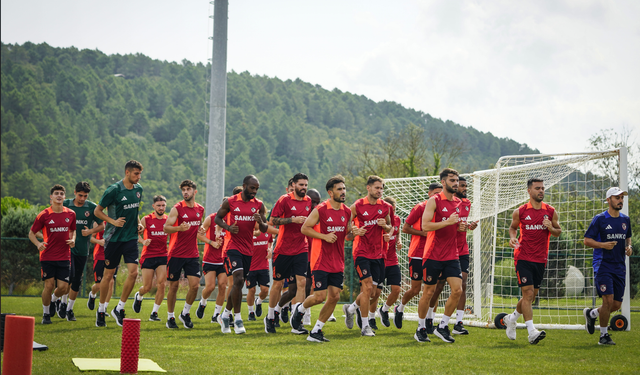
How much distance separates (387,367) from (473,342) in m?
3.08

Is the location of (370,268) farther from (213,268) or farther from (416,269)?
(213,268)

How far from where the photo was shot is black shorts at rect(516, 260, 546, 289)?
941 cm

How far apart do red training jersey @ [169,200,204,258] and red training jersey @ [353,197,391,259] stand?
3.20 meters

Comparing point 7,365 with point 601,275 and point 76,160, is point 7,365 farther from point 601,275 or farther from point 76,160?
point 76,160

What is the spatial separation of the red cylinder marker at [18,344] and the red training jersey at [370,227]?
580cm

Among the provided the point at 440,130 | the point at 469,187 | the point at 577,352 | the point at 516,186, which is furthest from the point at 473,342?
the point at 440,130

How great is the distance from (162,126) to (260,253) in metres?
74.8

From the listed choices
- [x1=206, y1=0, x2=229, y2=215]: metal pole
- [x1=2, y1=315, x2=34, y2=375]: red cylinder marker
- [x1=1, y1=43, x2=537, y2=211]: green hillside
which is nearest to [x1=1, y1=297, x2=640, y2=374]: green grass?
[x1=2, y1=315, x2=34, y2=375]: red cylinder marker

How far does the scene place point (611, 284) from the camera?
950 centimetres

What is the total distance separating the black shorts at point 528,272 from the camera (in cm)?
941

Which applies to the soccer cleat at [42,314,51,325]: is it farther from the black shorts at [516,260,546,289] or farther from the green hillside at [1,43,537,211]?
the green hillside at [1,43,537,211]

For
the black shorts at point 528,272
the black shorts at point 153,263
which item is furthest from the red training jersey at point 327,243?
the black shorts at point 153,263

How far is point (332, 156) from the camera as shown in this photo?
274 feet

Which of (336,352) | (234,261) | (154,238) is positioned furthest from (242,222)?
(336,352)
